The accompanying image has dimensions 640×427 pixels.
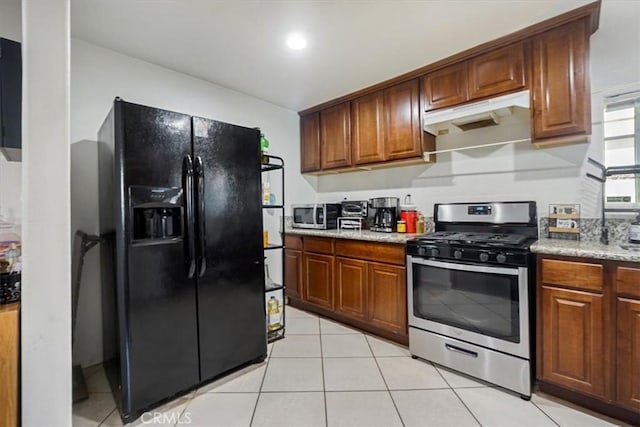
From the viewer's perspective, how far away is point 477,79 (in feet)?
7.68

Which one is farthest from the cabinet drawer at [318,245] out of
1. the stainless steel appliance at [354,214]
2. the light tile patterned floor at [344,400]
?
the light tile patterned floor at [344,400]

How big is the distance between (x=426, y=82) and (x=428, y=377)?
242 centimetres

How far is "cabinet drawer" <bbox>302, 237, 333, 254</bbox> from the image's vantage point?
9.87 feet

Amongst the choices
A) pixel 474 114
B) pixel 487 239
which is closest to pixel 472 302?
pixel 487 239

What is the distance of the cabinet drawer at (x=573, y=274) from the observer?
5.32 feet

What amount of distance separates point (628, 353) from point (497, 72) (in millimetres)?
1974

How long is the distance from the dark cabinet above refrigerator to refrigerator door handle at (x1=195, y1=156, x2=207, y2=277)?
897 mm

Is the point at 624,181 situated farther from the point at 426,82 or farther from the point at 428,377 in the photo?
the point at 428,377

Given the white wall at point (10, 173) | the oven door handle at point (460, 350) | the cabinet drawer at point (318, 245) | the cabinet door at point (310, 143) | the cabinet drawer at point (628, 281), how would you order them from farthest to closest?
the cabinet door at point (310, 143) < the cabinet drawer at point (318, 245) < the oven door handle at point (460, 350) < the white wall at point (10, 173) < the cabinet drawer at point (628, 281)

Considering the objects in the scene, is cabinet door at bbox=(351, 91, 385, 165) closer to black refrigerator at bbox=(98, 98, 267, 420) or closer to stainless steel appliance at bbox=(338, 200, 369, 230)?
stainless steel appliance at bbox=(338, 200, 369, 230)

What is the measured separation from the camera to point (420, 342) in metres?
2.27

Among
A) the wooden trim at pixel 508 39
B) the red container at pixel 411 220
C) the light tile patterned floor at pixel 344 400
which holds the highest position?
the wooden trim at pixel 508 39

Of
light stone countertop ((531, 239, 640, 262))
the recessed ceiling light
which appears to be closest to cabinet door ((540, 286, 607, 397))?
light stone countertop ((531, 239, 640, 262))

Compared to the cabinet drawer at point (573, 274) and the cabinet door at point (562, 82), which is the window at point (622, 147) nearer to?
the cabinet door at point (562, 82)
